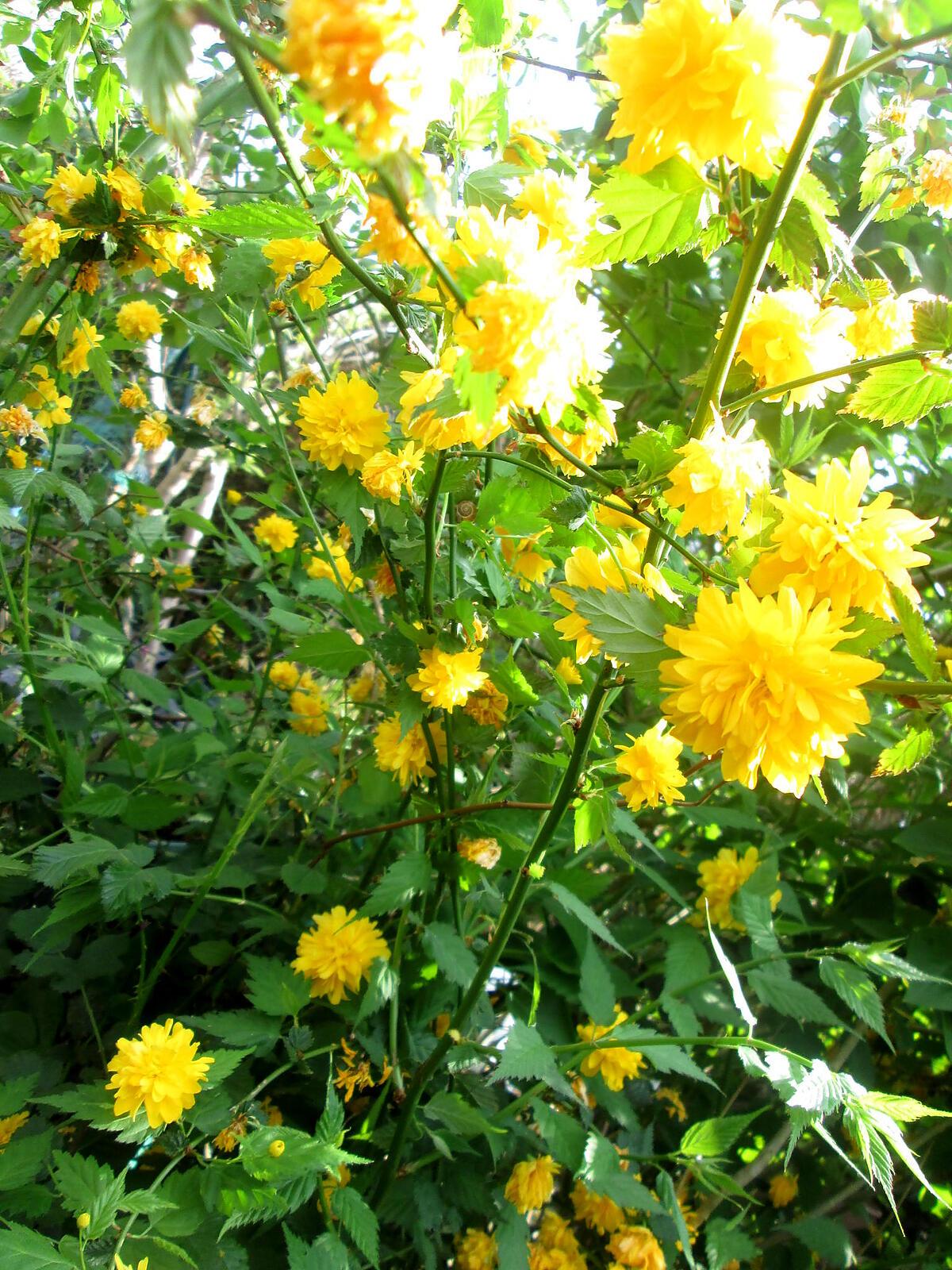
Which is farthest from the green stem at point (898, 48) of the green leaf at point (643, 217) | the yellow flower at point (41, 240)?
the yellow flower at point (41, 240)

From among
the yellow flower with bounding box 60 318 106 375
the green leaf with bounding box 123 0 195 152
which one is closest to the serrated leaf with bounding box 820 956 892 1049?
the green leaf with bounding box 123 0 195 152

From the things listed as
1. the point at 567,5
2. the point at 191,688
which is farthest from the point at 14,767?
the point at 567,5

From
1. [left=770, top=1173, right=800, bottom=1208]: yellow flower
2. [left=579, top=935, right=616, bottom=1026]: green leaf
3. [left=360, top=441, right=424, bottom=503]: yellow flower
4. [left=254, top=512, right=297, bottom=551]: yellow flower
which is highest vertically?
[left=360, top=441, right=424, bottom=503]: yellow flower

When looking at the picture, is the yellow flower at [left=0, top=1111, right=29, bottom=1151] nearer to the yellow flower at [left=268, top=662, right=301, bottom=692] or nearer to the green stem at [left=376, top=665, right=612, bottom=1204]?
the green stem at [left=376, top=665, right=612, bottom=1204]

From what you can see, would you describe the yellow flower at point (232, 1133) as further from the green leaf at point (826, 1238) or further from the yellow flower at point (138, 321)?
the yellow flower at point (138, 321)

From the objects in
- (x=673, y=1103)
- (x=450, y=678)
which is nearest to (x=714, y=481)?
(x=450, y=678)

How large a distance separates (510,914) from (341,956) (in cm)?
26

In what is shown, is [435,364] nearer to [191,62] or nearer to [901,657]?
[191,62]

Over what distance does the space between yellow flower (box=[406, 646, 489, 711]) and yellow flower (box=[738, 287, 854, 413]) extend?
1.07ft

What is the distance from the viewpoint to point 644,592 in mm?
582

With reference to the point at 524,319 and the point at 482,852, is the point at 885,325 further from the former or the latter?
the point at 482,852

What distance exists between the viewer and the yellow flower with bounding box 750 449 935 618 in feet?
1.75

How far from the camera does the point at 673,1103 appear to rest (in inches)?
57.5

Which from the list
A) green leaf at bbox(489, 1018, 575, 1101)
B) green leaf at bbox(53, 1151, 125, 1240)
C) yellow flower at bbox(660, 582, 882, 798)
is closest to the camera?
yellow flower at bbox(660, 582, 882, 798)
